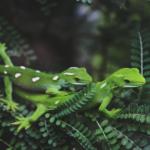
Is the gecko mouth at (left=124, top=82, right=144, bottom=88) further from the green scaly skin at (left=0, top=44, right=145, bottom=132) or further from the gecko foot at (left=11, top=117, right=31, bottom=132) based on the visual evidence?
the gecko foot at (left=11, top=117, right=31, bottom=132)

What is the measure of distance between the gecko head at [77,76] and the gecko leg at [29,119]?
19 cm

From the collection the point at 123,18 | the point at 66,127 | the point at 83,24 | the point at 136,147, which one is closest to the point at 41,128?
the point at 66,127

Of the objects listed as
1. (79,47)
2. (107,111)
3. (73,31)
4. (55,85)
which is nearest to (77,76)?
(55,85)

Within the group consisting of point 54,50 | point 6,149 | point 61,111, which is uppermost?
point 61,111

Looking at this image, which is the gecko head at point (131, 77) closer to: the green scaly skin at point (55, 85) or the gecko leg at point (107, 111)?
the green scaly skin at point (55, 85)

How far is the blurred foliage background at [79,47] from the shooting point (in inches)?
90.1

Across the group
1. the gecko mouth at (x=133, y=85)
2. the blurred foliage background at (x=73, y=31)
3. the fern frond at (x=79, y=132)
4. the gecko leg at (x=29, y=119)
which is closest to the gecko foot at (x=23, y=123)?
the gecko leg at (x=29, y=119)

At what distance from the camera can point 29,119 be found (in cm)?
244

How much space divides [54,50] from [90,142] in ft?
7.06

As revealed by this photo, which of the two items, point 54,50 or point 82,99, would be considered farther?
point 54,50

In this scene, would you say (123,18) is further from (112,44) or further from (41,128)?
(41,128)

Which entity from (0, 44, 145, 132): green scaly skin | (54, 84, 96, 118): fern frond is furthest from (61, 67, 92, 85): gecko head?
(54, 84, 96, 118): fern frond

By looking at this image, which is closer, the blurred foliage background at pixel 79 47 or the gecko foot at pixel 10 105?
the blurred foliage background at pixel 79 47

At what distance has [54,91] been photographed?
251 centimetres
